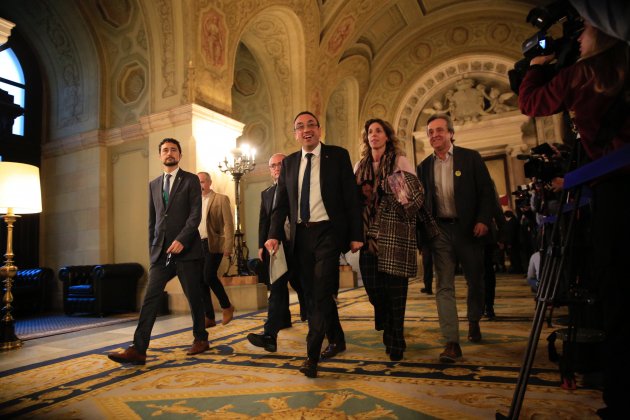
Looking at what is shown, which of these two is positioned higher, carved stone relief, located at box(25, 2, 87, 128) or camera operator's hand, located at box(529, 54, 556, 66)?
carved stone relief, located at box(25, 2, 87, 128)

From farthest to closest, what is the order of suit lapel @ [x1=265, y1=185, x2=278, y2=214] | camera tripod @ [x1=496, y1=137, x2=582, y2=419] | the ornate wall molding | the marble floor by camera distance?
the ornate wall molding < suit lapel @ [x1=265, y1=185, x2=278, y2=214] < the marble floor < camera tripod @ [x1=496, y1=137, x2=582, y2=419]

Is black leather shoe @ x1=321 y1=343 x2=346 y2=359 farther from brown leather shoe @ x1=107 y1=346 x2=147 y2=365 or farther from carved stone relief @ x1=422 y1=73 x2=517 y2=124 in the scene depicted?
carved stone relief @ x1=422 y1=73 x2=517 y2=124

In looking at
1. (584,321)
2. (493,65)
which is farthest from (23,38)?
(493,65)

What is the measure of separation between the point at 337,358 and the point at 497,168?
12.5m

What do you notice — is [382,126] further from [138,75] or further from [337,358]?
[138,75]

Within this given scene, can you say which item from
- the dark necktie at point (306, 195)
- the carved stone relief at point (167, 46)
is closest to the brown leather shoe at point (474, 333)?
the dark necktie at point (306, 195)

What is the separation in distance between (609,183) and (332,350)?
86.9 inches

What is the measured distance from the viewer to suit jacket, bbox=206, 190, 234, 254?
4.99m

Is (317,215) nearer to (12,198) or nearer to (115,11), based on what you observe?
(12,198)

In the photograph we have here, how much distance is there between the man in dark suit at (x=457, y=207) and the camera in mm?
3014

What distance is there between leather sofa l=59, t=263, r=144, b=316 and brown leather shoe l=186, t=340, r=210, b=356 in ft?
12.4

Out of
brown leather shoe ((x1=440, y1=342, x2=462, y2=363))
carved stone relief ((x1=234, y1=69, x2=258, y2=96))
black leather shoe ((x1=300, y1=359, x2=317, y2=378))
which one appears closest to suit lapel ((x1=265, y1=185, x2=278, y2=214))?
black leather shoe ((x1=300, y1=359, x2=317, y2=378))

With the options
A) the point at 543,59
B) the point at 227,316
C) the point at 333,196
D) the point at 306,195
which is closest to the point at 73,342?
the point at 227,316

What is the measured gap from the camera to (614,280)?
4.24ft
